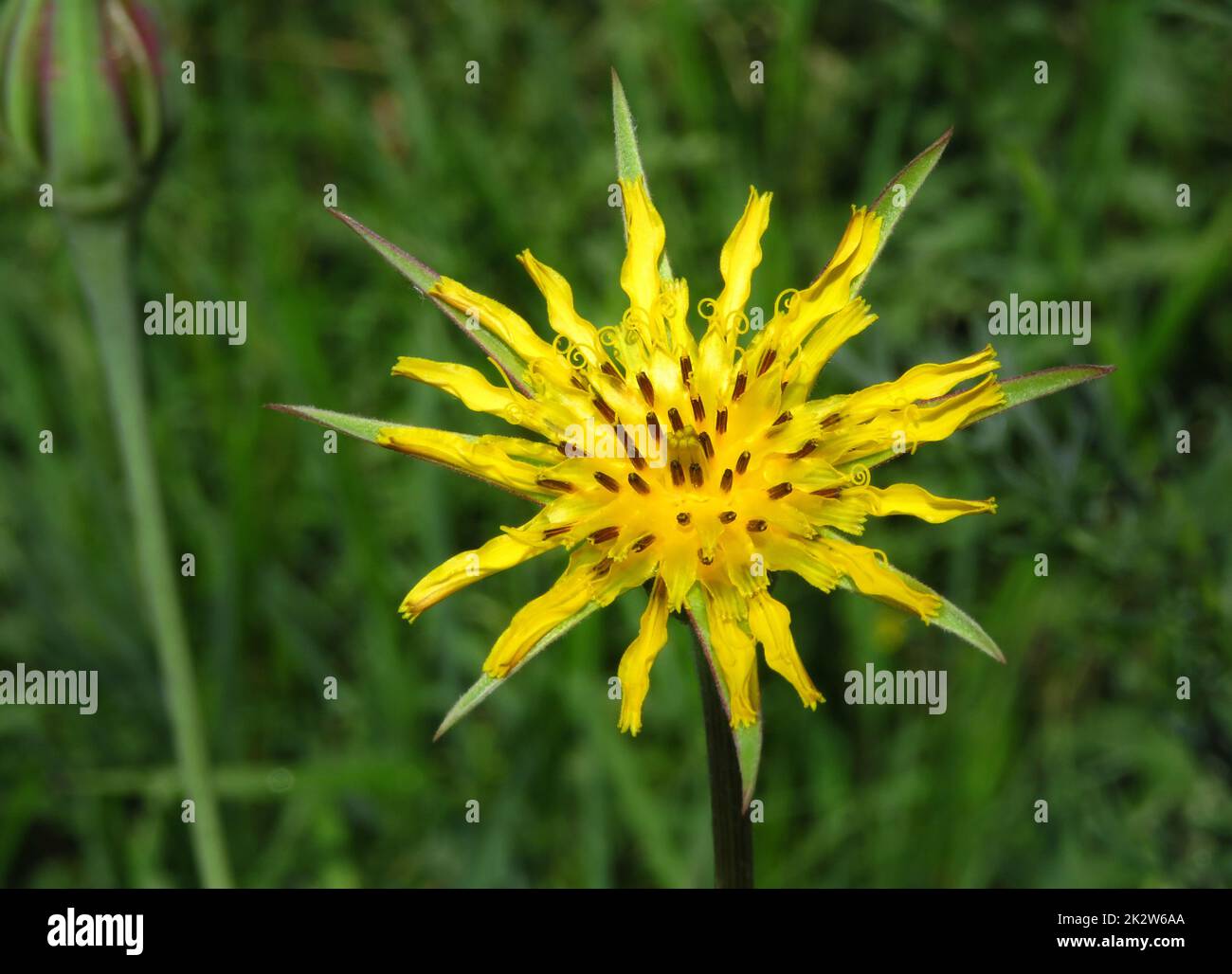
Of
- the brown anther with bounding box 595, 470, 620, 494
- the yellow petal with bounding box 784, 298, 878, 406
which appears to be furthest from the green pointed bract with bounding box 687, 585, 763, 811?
the yellow petal with bounding box 784, 298, 878, 406

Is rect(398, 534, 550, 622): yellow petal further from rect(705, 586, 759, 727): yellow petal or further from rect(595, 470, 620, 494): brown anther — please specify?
rect(705, 586, 759, 727): yellow petal

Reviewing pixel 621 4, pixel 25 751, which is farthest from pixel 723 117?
pixel 25 751

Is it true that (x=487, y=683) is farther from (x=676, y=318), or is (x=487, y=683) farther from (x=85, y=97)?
A: (x=85, y=97)

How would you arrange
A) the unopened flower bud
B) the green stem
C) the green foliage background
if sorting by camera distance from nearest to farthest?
the unopened flower bud
the green stem
the green foliage background

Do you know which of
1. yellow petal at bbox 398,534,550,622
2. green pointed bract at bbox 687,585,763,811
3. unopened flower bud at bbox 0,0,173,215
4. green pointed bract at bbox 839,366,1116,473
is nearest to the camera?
green pointed bract at bbox 687,585,763,811

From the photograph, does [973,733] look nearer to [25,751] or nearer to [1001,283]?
[1001,283]
